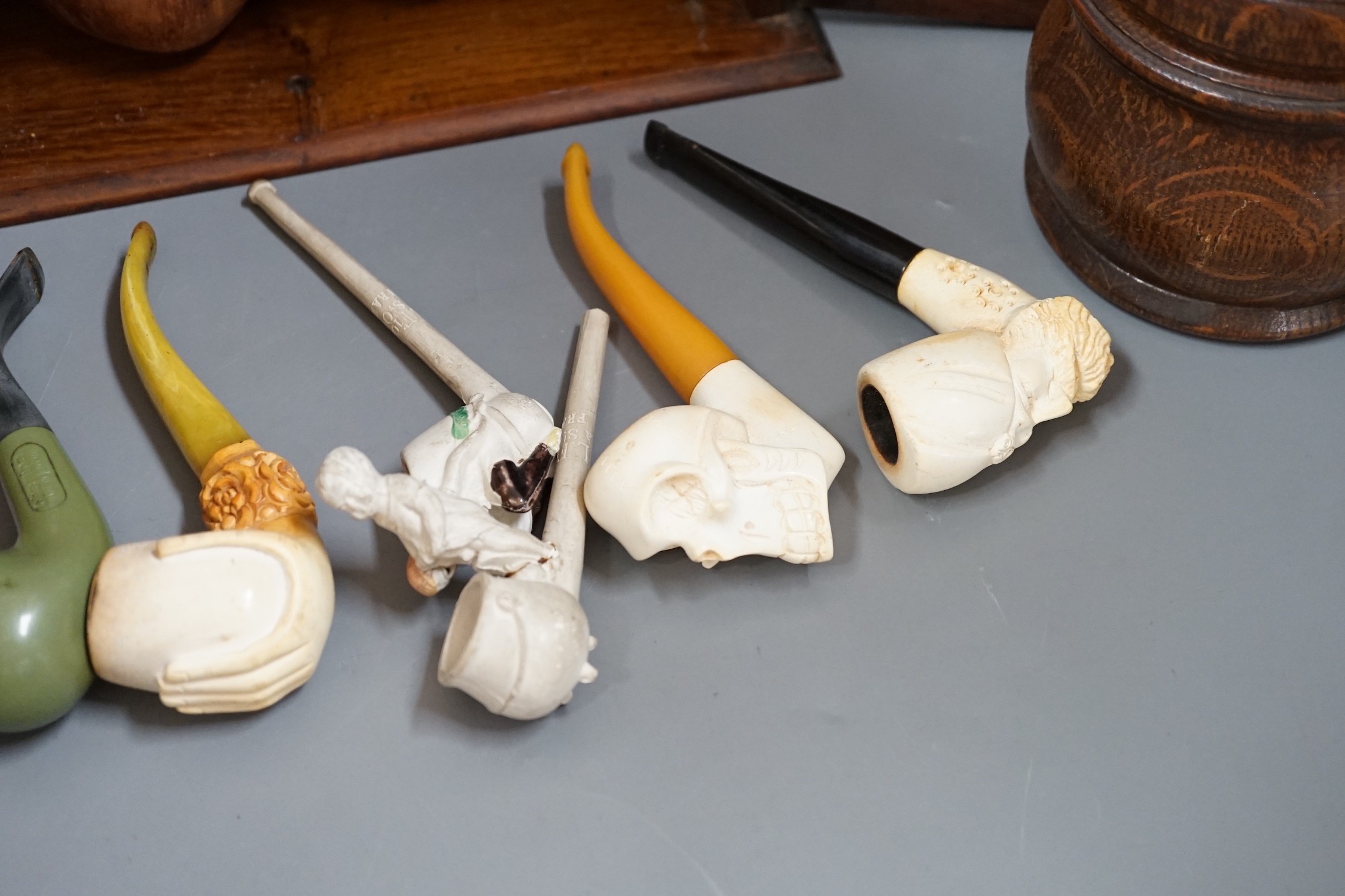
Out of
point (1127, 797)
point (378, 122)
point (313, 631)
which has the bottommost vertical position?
point (1127, 797)

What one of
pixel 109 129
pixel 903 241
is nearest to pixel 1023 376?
pixel 903 241

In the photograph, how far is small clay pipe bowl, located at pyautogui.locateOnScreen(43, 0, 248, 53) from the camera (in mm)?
1095

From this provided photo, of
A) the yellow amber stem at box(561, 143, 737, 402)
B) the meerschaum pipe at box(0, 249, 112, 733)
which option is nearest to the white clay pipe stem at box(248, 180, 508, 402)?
the yellow amber stem at box(561, 143, 737, 402)

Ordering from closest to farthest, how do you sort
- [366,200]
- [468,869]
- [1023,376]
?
[468,869], [1023,376], [366,200]

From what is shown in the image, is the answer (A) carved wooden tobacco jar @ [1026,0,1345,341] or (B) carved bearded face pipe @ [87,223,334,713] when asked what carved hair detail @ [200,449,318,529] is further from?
(A) carved wooden tobacco jar @ [1026,0,1345,341]

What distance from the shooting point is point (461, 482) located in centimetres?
78

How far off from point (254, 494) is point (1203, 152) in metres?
0.73

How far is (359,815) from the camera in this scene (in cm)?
74

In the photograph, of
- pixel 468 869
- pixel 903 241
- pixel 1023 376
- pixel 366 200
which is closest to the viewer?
pixel 468 869

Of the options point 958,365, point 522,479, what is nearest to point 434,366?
point 522,479

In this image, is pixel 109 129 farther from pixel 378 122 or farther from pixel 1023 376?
pixel 1023 376

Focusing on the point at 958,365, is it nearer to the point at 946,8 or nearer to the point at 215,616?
the point at 215,616

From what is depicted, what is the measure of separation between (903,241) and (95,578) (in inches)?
27.1

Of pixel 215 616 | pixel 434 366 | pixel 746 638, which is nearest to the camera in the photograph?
pixel 215 616
